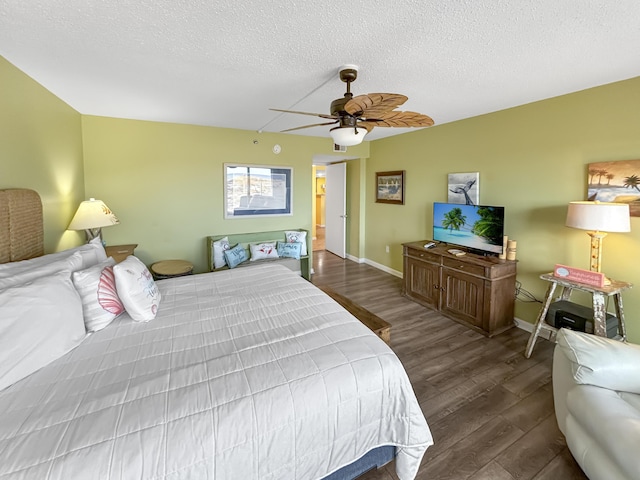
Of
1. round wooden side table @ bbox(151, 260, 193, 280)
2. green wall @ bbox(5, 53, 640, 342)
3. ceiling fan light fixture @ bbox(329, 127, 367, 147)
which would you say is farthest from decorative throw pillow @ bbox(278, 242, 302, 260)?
ceiling fan light fixture @ bbox(329, 127, 367, 147)

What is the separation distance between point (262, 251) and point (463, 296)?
2757 mm

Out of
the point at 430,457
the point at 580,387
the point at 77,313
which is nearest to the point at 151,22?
the point at 77,313

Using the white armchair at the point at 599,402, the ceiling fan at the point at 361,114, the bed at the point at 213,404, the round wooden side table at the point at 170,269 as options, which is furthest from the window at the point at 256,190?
the white armchair at the point at 599,402

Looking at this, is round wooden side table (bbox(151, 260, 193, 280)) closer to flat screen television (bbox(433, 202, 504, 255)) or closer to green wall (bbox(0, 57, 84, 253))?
green wall (bbox(0, 57, 84, 253))

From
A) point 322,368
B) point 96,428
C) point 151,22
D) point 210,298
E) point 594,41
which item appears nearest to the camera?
point 96,428

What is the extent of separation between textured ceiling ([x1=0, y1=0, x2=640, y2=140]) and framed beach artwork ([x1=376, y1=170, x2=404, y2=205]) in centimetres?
193

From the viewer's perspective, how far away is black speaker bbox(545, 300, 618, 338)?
7.73ft

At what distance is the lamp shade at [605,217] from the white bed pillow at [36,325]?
11.5 ft

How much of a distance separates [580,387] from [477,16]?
2.07 metres

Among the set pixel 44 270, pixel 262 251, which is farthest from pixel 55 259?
pixel 262 251

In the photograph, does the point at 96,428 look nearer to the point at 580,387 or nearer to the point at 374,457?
the point at 374,457

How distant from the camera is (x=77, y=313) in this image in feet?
4.93

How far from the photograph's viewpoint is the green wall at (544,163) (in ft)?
8.23

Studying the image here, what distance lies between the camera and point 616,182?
2.49m
